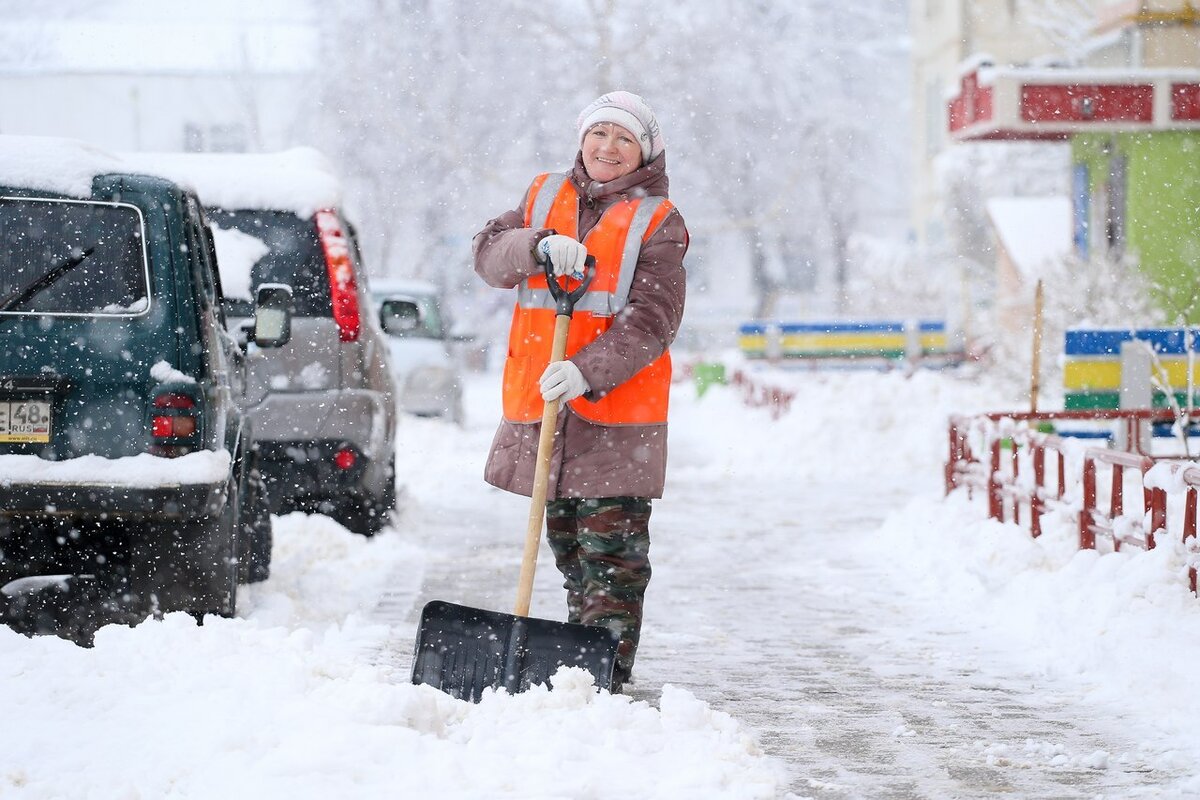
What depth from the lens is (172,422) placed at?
6352mm

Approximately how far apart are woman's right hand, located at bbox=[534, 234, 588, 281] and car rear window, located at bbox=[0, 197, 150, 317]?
169cm

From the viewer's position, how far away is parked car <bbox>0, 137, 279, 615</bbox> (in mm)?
6230

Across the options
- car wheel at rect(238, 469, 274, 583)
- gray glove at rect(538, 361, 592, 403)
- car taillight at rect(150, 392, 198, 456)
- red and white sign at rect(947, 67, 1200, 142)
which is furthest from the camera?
red and white sign at rect(947, 67, 1200, 142)

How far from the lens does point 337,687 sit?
494 centimetres

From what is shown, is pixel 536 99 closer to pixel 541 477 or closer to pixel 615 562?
pixel 615 562

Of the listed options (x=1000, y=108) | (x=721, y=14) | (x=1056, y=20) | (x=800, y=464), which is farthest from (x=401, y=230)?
(x=800, y=464)

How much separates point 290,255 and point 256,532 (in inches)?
61.6

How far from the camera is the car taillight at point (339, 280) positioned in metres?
9.18

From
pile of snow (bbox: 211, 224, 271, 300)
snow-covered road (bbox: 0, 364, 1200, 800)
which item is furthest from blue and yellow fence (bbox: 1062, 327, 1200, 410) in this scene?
pile of snow (bbox: 211, 224, 271, 300)

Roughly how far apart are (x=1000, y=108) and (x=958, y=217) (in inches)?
605

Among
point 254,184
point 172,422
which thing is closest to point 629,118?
point 172,422

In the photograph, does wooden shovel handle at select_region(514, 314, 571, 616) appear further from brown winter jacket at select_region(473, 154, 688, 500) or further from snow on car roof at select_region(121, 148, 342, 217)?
snow on car roof at select_region(121, 148, 342, 217)

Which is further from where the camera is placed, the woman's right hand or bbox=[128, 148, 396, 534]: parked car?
bbox=[128, 148, 396, 534]: parked car

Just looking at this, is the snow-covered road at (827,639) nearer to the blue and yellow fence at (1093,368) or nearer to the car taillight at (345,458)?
the car taillight at (345,458)
